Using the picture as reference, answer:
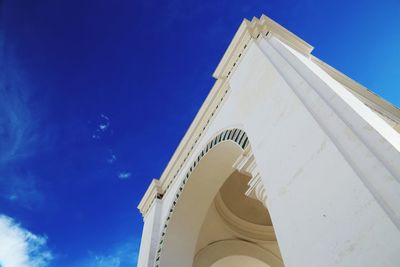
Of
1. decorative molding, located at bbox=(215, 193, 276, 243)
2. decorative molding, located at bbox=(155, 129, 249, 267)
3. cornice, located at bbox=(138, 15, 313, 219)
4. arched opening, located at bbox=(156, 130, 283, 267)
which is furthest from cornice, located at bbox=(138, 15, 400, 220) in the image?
decorative molding, located at bbox=(215, 193, 276, 243)

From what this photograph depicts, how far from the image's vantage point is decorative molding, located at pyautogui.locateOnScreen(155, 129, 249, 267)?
141 inches

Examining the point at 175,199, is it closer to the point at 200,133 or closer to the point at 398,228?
the point at 200,133

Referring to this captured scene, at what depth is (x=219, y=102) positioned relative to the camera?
4.76 m

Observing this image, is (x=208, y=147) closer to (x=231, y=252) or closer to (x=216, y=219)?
(x=216, y=219)

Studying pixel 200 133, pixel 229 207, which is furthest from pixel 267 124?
pixel 229 207

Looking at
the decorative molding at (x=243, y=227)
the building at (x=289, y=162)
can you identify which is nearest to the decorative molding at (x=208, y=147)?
the building at (x=289, y=162)

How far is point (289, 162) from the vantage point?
234cm

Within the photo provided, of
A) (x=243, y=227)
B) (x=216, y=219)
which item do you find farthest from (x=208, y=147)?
(x=243, y=227)

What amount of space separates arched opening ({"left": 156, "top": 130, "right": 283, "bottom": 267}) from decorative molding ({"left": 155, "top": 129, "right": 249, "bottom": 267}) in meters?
0.03

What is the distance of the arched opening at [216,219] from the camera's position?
4.72 m

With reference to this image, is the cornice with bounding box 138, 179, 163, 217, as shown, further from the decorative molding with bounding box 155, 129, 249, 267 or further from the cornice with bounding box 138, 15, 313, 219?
the decorative molding with bounding box 155, 129, 249, 267

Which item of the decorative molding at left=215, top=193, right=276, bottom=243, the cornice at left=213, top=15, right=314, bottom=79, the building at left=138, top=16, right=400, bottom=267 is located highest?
the cornice at left=213, top=15, right=314, bottom=79

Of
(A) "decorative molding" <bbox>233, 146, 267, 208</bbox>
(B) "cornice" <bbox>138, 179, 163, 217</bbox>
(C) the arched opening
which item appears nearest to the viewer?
(A) "decorative molding" <bbox>233, 146, 267, 208</bbox>

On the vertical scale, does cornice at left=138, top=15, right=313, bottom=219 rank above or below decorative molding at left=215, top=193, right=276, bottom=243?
above
